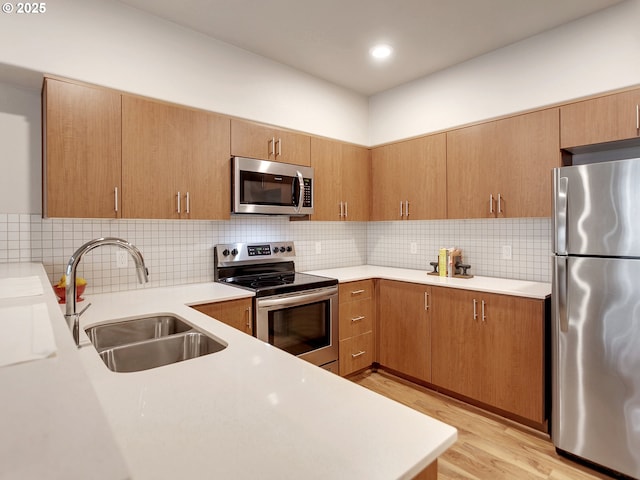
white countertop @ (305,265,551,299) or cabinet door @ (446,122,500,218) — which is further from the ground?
cabinet door @ (446,122,500,218)

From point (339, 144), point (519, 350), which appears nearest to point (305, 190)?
point (339, 144)

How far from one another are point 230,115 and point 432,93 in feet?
5.82

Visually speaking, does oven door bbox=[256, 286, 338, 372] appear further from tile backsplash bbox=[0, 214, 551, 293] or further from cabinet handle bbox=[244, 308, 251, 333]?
tile backsplash bbox=[0, 214, 551, 293]

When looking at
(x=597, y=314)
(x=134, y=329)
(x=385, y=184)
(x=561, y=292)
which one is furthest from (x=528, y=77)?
(x=134, y=329)

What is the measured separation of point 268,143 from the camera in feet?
9.14

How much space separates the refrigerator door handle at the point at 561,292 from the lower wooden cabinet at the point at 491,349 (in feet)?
0.63

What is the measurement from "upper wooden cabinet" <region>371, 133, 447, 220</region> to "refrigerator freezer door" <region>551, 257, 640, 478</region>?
1.20 metres

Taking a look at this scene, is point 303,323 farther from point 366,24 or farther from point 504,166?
point 366,24

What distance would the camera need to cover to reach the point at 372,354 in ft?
10.4

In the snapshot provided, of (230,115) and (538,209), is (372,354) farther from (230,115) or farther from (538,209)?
(230,115)

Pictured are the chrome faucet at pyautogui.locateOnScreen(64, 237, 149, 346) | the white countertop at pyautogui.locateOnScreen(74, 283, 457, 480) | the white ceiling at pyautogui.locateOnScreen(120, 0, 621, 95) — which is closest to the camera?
the white countertop at pyautogui.locateOnScreen(74, 283, 457, 480)

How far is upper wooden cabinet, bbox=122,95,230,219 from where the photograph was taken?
216 cm

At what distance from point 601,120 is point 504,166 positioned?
603 mm

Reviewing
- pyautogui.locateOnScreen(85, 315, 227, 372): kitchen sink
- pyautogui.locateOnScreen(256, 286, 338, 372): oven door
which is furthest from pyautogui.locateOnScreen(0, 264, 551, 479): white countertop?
pyautogui.locateOnScreen(256, 286, 338, 372): oven door
